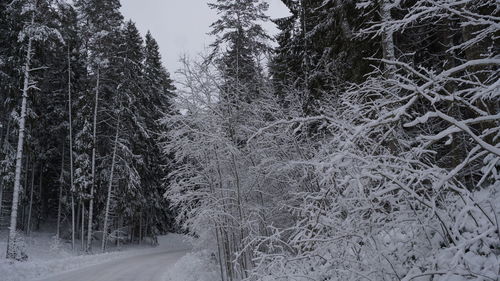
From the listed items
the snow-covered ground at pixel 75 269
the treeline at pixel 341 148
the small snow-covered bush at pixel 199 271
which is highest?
the treeline at pixel 341 148

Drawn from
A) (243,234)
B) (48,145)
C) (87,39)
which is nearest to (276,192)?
(243,234)

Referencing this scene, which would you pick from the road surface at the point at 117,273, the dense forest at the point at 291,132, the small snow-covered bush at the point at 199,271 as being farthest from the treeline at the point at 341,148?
the road surface at the point at 117,273

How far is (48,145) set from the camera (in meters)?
25.0

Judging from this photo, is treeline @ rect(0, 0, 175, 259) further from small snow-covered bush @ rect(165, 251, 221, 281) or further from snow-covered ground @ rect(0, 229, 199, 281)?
small snow-covered bush @ rect(165, 251, 221, 281)

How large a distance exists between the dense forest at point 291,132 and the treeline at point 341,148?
0.16 ft

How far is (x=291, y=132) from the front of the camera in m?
8.86

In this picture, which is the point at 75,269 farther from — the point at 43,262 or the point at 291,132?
the point at 291,132

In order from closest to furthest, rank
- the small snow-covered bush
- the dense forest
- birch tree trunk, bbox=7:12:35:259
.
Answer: the dense forest → the small snow-covered bush → birch tree trunk, bbox=7:12:35:259

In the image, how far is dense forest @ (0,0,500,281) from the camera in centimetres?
295

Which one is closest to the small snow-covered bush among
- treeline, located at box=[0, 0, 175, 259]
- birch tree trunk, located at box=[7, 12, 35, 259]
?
birch tree trunk, located at box=[7, 12, 35, 259]

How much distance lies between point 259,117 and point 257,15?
7756 millimetres

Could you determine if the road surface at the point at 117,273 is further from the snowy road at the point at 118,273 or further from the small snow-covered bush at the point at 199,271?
the small snow-covered bush at the point at 199,271

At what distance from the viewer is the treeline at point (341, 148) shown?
3088mm

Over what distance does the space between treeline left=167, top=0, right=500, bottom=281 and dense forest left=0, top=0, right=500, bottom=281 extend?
0.05 metres
